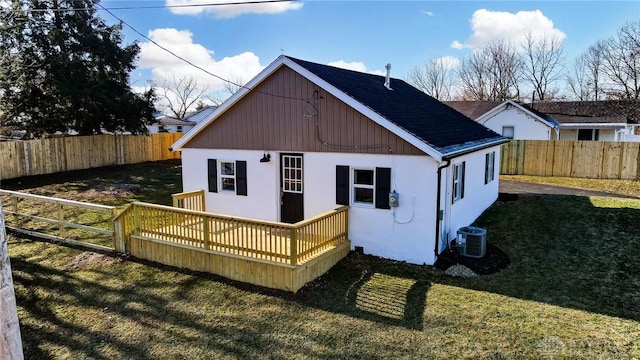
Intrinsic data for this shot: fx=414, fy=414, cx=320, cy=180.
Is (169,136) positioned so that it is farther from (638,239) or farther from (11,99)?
(638,239)

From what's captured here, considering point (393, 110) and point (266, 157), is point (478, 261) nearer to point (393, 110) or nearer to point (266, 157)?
point (393, 110)

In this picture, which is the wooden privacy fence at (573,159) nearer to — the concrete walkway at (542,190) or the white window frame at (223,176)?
the concrete walkway at (542,190)

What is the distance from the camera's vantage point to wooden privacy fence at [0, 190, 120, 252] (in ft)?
35.0

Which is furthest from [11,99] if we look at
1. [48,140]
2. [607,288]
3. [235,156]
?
[607,288]

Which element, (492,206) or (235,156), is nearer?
(235,156)

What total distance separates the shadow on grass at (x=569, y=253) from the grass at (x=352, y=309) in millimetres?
45

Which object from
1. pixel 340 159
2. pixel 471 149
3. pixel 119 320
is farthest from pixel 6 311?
pixel 471 149

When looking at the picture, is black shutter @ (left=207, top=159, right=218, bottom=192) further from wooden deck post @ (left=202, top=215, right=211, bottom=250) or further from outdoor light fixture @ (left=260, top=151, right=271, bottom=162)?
wooden deck post @ (left=202, top=215, right=211, bottom=250)

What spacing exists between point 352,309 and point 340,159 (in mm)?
3962

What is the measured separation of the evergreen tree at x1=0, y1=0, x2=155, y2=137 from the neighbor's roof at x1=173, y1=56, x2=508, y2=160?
540 inches

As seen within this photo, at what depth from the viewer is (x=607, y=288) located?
318 inches

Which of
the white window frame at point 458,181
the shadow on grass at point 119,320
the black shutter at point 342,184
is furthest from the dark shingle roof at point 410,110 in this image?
the shadow on grass at point 119,320

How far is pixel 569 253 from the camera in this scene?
10008 mm

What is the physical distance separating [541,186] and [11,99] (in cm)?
2639
